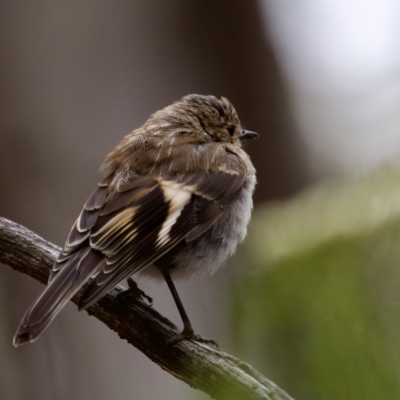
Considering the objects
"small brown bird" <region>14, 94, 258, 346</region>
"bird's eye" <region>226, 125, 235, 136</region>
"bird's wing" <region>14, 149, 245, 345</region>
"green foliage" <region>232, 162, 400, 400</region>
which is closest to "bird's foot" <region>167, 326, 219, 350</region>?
"small brown bird" <region>14, 94, 258, 346</region>

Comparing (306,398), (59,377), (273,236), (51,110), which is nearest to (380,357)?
(306,398)

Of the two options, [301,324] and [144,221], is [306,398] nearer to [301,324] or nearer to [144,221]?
[301,324]

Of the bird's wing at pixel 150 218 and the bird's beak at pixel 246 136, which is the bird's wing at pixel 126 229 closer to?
the bird's wing at pixel 150 218

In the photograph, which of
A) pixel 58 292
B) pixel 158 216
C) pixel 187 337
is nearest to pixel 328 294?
pixel 187 337

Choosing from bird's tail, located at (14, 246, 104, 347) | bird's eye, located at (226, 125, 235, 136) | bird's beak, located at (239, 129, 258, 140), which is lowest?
bird's tail, located at (14, 246, 104, 347)

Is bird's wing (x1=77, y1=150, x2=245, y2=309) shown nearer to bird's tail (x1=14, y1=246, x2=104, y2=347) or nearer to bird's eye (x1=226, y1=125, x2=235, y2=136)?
bird's tail (x1=14, y1=246, x2=104, y2=347)

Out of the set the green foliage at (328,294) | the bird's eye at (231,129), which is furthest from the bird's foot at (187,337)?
the bird's eye at (231,129)
